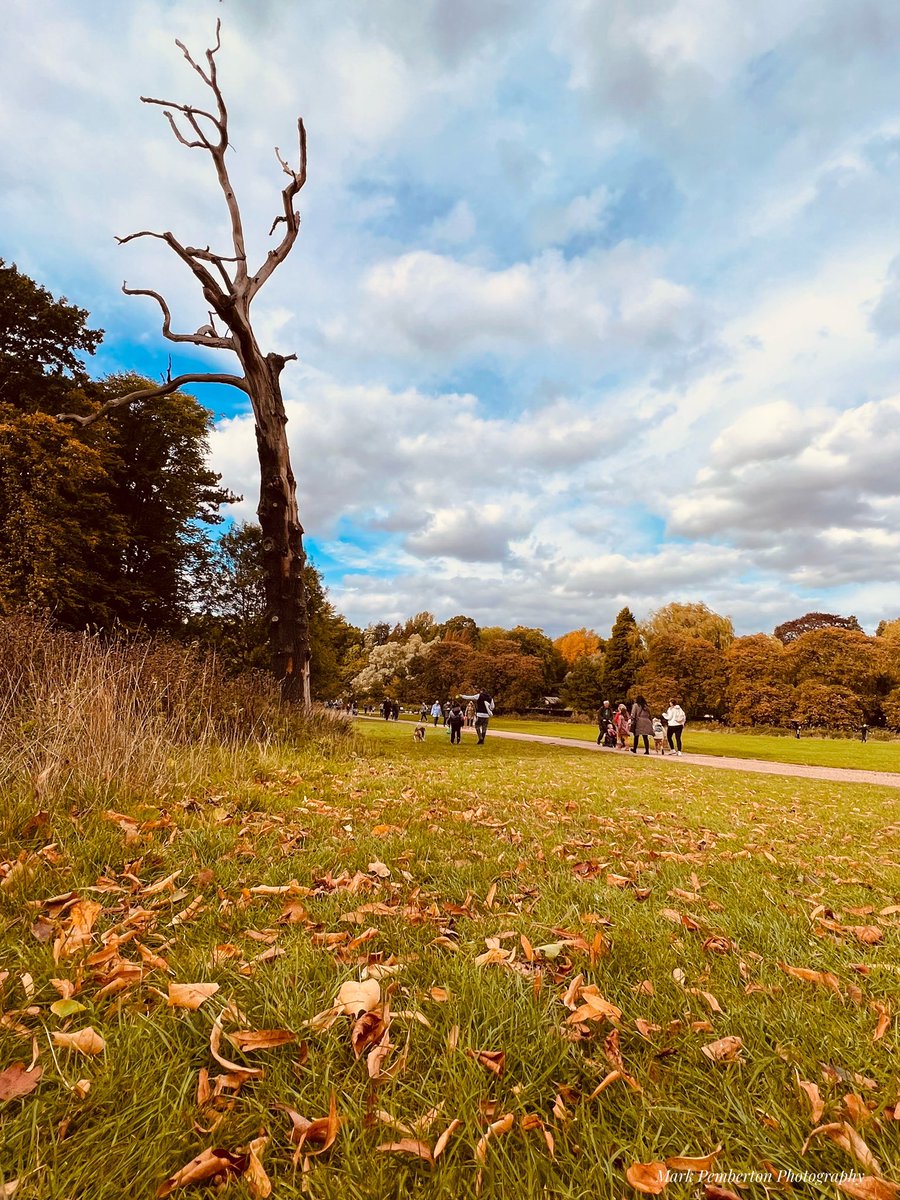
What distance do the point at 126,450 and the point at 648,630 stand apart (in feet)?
168

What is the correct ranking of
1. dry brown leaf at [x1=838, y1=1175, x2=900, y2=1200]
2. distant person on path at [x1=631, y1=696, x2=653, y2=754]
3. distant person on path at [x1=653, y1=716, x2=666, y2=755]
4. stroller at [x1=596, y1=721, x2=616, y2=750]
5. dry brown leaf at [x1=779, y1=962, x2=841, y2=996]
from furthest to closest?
stroller at [x1=596, y1=721, x2=616, y2=750] → distant person on path at [x1=653, y1=716, x2=666, y2=755] → distant person on path at [x1=631, y1=696, x2=653, y2=754] → dry brown leaf at [x1=779, y1=962, x2=841, y2=996] → dry brown leaf at [x1=838, y1=1175, x2=900, y2=1200]

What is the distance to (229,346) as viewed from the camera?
37.8ft

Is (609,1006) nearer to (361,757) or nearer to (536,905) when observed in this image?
(536,905)

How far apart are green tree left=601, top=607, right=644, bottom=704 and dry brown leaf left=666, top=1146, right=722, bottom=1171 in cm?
5481

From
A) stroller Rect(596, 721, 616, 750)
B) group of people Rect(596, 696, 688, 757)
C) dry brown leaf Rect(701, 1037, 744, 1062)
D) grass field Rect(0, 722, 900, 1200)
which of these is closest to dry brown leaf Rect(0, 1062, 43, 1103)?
grass field Rect(0, 722, 900, 1200)

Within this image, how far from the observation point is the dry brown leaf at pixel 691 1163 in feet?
4.72

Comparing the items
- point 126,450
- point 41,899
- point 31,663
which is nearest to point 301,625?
point 31,663

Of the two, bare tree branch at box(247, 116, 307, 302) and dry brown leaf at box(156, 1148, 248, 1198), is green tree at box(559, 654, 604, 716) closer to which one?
bare tree branch at box(247, 116, 307, 302)

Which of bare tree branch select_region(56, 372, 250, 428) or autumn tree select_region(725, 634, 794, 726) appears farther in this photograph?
autumn tree select_region(725, 634, 794, 726)

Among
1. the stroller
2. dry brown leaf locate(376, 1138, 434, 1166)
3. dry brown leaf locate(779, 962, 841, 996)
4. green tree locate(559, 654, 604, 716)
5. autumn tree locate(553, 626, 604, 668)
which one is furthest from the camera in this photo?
autumn tree locate(553, 626, 604, 668)

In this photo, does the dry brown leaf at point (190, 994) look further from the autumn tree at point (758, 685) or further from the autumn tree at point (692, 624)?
the autumn tree at point (692, 624)

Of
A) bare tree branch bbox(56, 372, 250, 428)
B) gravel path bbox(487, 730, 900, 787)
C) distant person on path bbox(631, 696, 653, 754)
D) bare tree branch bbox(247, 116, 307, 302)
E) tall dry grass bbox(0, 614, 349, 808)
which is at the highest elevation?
bare tree branch bbox(247, 116, 307, 302)

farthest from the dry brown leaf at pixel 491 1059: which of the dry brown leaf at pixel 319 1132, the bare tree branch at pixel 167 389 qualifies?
the bare tree branch at pixel 167 389

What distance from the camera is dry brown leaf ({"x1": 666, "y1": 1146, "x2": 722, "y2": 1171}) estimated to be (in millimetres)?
1438
